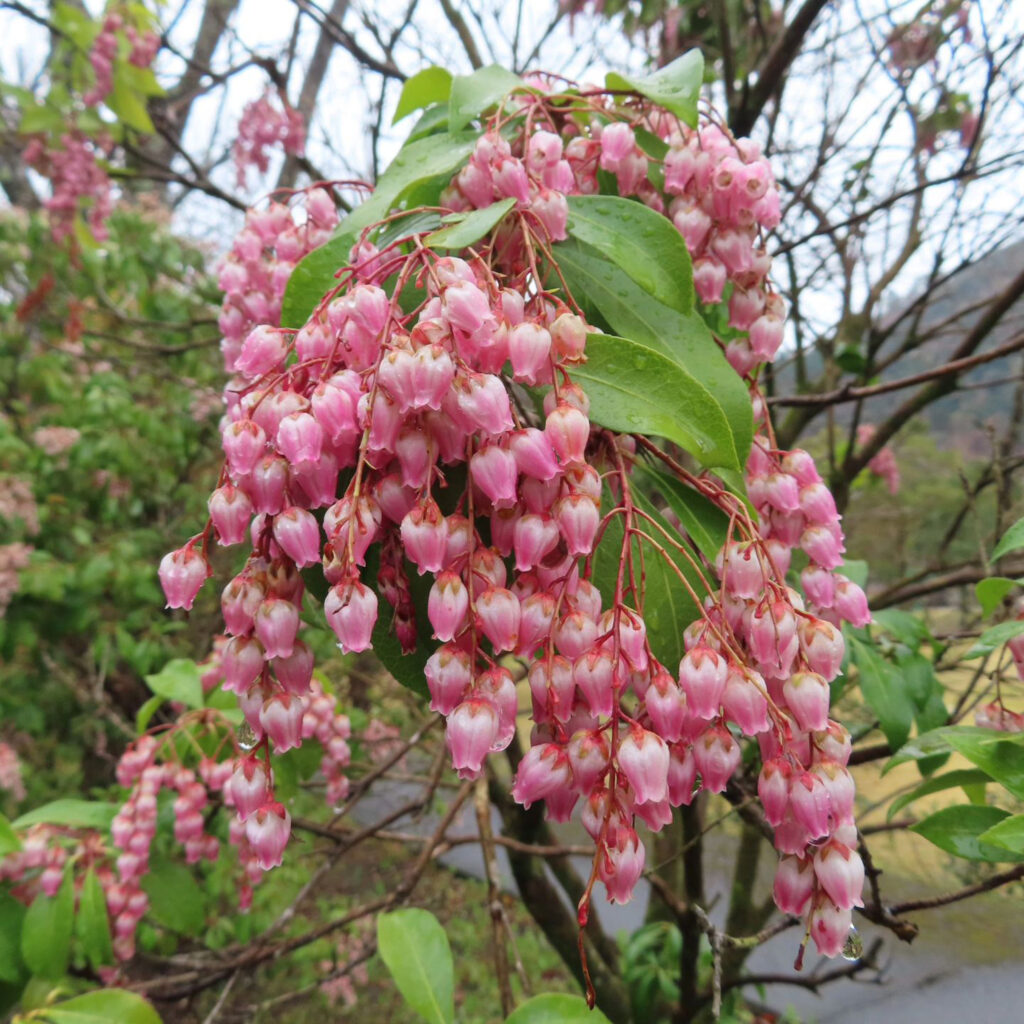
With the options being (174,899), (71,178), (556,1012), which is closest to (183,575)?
(556,1012)

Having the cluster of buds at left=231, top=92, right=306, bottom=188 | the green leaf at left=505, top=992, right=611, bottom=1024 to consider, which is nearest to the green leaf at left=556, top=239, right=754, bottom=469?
the green leaf at left=505, top=992, right=611, bottom=1024

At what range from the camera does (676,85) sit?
767 millimetres

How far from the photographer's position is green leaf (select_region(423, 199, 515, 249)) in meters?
0.57

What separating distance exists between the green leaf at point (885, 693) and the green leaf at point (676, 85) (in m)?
0.85

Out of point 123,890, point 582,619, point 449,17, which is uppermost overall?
point 449,17

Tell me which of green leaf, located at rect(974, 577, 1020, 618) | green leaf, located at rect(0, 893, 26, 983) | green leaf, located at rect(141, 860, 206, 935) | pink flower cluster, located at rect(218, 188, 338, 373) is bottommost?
green leaf, located at rect(141, 860, 206, 935)

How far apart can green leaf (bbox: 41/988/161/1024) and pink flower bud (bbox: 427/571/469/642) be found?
3.04 ft

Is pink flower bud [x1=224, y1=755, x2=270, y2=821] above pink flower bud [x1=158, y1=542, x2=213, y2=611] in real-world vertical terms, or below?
below

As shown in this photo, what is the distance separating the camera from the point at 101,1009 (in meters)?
1.01

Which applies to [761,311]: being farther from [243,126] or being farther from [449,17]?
[243,126]

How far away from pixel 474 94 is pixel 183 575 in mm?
594

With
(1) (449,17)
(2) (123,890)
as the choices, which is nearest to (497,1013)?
(2) (123,890)

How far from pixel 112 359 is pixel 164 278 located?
0.80 meters

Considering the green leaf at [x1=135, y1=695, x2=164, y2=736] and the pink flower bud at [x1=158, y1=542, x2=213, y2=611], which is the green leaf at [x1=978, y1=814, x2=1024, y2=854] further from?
the green leaf at [x1=135, y1=695, x2=164, y2=736]
